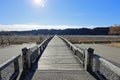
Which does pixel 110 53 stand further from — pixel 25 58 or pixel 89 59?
pixel 25 58

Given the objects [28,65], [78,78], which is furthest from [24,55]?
[78,78]

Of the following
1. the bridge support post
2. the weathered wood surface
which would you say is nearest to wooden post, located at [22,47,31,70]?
the bridge support post

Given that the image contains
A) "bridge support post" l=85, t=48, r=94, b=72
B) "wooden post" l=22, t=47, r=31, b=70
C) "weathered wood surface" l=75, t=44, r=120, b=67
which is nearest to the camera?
"bridge support post" l=85, t=48, r=94, b=72

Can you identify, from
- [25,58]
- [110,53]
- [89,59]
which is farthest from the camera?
[110,53]

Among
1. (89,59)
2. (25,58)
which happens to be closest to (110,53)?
(89,59)

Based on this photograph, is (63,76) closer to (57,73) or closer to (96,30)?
(57,73)

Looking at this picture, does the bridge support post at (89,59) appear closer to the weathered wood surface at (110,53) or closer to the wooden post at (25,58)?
the wooden post at (25,58)

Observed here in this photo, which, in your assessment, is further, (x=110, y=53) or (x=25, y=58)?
(x=110, y=53)

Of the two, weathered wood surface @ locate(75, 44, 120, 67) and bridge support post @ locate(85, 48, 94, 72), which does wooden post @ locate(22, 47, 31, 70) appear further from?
weathered wood surface @ locate(75, 44, 120, 67)

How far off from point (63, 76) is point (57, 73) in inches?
19.4

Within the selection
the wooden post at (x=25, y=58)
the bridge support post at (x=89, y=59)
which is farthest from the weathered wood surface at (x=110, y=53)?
the wooden post at (x=25, y=58)

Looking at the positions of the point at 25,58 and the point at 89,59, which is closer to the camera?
the point at 89,59

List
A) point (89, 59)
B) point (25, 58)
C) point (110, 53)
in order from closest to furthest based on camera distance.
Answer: point (89, 59) < point (25, 58) < point (110, 53)

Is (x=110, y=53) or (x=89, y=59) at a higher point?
(x=89, y=59)
